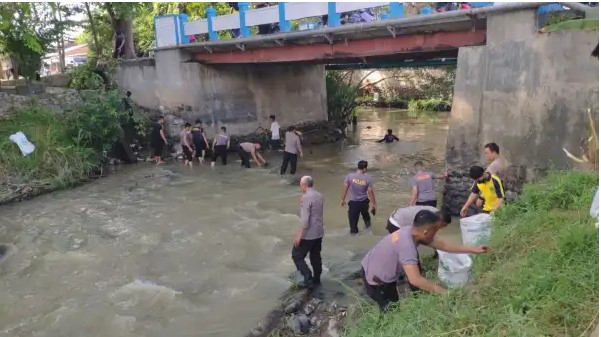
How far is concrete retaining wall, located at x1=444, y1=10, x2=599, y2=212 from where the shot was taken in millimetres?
8070

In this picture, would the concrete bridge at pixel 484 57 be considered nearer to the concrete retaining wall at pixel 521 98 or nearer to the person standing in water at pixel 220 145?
the concrete retaining wall at pixel 521 98

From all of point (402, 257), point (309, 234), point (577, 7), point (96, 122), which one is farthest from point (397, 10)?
point (96, 122)

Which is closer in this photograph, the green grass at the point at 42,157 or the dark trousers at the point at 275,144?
the green grass at the point at 42,157

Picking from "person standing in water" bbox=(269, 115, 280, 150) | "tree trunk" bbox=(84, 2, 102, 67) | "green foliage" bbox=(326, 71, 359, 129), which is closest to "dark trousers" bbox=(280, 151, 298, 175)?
"person standing in water" bbox=(269, 115, 280, 150)

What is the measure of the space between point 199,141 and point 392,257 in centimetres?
1272

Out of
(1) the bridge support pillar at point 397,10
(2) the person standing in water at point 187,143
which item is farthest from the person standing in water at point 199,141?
(1) the bridge support pillar at point 397,10

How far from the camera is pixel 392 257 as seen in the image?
15.0 ft

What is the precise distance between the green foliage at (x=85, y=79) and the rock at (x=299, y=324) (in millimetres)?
16060

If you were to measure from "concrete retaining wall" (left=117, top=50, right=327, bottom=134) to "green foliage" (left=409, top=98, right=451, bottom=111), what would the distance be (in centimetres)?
1159

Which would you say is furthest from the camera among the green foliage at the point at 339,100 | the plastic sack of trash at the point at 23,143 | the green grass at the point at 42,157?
the green foliage at the point at 339,100

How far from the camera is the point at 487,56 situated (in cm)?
939

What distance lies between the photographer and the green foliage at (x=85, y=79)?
19.6m

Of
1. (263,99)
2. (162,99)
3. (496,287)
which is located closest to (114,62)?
(162,99)

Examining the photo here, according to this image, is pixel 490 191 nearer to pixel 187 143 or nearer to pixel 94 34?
pixel 187 143
